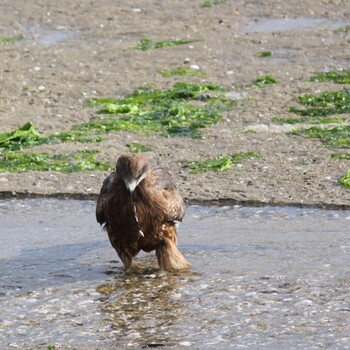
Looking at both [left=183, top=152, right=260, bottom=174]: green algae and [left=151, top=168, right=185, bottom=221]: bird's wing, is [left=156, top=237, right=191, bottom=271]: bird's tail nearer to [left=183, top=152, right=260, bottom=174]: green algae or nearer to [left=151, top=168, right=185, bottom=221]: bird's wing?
[left=151, top=168, right=185, bottom=221]: bird's wing

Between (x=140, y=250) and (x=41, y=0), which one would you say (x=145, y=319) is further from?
(x=41, y=0)

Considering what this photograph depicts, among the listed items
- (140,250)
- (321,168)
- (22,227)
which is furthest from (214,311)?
(321,168)

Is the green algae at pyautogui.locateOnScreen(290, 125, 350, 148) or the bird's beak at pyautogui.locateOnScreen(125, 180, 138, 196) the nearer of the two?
the bird's beak at pyautogui.locateOnScreen(125, 180, 138, 196)

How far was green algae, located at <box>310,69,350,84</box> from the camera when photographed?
13.6m

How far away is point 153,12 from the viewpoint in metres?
17.8

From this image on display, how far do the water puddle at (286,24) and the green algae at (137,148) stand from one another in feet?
18.1

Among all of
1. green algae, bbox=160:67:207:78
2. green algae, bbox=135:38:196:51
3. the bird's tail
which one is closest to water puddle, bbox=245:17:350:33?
green algae, bbox=135:38:196:51

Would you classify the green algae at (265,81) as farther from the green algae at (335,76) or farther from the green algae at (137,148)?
the green algae at (137,148)

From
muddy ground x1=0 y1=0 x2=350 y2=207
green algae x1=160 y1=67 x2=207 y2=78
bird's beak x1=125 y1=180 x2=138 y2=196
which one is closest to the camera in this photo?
bird's beak x1=125 y1=180 x2=138 y2=196

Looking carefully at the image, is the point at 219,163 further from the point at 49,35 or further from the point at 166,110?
the point at 49,35

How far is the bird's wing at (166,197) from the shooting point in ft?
26.3

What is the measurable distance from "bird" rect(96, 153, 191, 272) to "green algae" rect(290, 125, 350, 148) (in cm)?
346

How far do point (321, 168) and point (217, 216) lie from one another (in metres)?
1.58

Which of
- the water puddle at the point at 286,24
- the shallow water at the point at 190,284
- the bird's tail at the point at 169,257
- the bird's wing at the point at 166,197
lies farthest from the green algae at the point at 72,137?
the water puddle at the point at 286,24
